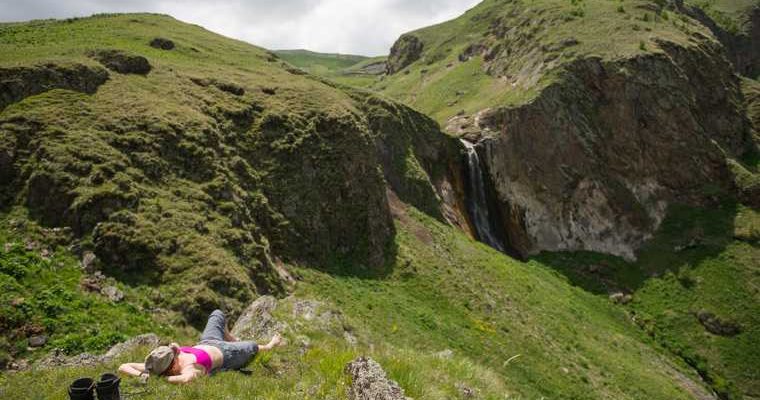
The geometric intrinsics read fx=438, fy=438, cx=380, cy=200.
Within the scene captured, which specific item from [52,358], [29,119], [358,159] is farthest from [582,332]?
[29,119]

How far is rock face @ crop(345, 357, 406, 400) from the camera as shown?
21.0 feet

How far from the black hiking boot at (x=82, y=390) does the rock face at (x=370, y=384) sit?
3333 mm

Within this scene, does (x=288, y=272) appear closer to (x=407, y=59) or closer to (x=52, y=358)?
(x=52, y=358)

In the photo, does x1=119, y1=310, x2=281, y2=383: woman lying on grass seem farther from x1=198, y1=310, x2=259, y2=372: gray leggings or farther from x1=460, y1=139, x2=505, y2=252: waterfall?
x1=460, y1=139, x2=505, y2=252: waterfall

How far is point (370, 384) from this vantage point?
21.5ft

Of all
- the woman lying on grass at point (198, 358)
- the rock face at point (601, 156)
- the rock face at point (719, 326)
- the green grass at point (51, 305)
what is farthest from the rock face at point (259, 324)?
the rock face at point (719, 326)

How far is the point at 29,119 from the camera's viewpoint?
19.1 m

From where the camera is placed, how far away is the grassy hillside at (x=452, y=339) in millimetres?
7215

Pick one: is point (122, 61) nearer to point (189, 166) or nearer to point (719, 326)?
point (189, 166)

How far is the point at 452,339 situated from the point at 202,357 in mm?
17651

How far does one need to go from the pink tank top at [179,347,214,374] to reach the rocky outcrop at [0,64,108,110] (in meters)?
19.8

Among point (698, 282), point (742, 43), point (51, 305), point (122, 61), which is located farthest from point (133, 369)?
point (742, 43)

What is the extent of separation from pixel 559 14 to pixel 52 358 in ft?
249

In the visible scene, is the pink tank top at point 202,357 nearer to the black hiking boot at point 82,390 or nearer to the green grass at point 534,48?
the black hiking boot at point 82,390
